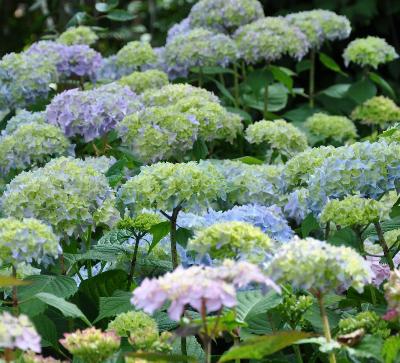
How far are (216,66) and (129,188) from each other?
177 centimetres

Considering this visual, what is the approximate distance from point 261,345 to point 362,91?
9.34ft

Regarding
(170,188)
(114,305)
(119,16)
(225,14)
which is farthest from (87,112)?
(119,16)

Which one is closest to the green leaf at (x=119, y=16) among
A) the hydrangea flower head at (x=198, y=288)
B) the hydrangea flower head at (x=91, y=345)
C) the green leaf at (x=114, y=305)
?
the green leaf at (x=114, y=305)

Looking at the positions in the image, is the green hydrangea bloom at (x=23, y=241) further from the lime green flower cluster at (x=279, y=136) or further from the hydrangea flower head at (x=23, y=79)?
the hydrangea flower head at (x=23, y=79)

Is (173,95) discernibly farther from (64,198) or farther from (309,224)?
(64,198)

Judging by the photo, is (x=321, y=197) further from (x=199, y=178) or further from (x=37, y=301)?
(x=37, y=301)

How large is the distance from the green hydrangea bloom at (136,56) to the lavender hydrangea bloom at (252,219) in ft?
5.43

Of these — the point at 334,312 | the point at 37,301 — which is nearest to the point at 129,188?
the point at 37,301

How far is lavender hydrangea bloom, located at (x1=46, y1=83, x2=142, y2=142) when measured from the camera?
3223 mm

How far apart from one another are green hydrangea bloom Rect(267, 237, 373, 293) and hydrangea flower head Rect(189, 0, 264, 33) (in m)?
2.71

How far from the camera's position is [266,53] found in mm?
3926

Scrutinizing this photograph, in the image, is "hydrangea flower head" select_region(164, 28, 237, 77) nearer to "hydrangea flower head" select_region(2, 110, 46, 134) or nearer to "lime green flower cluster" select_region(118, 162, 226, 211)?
"hydrangea flower head" select_region(2, 110, 46, 134)

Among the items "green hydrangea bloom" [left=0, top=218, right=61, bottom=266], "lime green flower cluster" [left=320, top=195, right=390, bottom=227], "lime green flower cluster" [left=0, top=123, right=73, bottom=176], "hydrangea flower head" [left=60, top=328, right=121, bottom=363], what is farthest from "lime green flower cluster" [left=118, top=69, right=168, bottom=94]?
"hydrangea flower head" [left=60, top=328, right=121, bottom=363]

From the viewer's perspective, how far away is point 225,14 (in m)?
4.29
